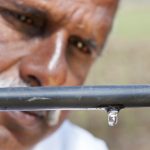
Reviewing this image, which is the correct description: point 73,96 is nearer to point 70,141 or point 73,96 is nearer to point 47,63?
point 47,63

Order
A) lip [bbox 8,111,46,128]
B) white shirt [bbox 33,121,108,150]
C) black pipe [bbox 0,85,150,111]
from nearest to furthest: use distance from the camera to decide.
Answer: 1. black pipe [bbox 0,85,150,111]
2. lip [bbox 8,111,46,128]
3. white shirt [bbox 33,121,108,150]

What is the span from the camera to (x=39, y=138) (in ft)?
4.66

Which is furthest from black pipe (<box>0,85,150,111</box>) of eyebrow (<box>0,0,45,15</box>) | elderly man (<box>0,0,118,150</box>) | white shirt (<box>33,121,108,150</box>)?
white shirt (<box>33,121,108,150</box>)

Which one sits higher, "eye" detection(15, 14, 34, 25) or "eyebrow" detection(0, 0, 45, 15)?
"eyebrow" detection(0, 0, 45, 15)

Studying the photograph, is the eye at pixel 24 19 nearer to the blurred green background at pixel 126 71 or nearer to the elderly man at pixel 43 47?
the elderly man at pixel 43 47

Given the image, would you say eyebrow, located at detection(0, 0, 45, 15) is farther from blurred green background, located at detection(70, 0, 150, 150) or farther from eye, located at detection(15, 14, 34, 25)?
blurred green background, located at detection(70, 0, 150, 150)

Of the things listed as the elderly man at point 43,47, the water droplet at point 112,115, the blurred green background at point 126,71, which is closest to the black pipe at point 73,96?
the water droplet at point 112,115

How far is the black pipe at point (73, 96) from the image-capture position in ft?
2.44

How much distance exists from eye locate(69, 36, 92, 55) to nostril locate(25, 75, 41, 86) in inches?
5.9

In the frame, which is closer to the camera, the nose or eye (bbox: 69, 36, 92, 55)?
the nose

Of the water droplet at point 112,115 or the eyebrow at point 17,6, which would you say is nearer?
the water droplet at point 112,115

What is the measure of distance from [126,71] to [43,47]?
3232 millimetres

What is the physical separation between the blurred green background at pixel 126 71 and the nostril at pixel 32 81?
258 cm

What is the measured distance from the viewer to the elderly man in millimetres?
1322
